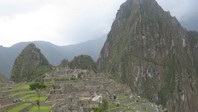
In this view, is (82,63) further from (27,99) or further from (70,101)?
A: (70,101)

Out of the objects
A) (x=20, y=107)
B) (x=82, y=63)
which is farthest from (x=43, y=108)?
(x=82, y=63)

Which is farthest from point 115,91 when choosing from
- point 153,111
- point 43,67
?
point 43,67

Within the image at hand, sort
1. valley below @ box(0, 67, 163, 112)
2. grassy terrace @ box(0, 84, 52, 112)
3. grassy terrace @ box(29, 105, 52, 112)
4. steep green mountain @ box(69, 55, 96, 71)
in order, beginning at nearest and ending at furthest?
valley below @ box(0, 67, 163, 112) → grassy terrace @ box(29, 105, 52, 112) → grassy terrace @ box(0, 84, 52, 112) → steep green mountain @ box(69, 55, 96, 71)

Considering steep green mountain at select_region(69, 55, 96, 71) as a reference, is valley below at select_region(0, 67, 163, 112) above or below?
below

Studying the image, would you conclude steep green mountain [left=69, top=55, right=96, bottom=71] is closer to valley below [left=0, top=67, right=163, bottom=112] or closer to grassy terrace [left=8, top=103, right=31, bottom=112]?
valley below [left=0, top=67, right=163, bottom=112]

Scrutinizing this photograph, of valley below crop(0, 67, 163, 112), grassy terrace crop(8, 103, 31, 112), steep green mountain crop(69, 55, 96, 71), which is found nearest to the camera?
valley below crop(0, 67, 163, 112)

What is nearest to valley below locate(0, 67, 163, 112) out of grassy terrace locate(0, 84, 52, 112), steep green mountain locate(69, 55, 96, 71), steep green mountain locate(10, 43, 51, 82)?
grassy terrace locate(0, 84, 52, 112)

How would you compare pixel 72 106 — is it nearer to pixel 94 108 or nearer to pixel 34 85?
pixel 94 108

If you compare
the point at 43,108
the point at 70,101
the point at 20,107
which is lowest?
the point at 43,108
